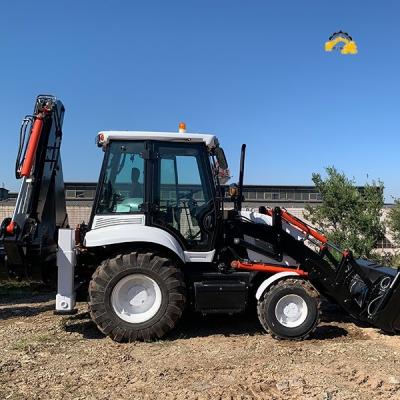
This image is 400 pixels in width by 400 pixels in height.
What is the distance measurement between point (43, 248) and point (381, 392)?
4.50m

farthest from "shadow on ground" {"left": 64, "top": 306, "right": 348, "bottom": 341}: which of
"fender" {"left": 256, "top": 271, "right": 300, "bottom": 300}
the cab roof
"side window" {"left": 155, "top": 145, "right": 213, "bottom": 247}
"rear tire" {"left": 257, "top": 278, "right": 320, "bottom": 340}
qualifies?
the cab roof

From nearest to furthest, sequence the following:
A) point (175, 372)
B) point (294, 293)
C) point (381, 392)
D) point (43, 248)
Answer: point (381, 392), point (175, 372), point (294, 293), point (43, 248)

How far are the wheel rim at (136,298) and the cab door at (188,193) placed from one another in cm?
68

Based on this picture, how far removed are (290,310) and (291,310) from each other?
0.5 inches

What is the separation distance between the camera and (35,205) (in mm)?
6984

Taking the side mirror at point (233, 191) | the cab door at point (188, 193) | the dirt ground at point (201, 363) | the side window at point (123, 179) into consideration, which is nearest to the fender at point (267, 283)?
the dirt ground at point (201, 363)

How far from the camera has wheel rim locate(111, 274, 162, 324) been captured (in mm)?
6324

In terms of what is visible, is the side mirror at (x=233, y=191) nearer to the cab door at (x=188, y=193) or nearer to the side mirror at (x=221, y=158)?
the cab door at (x=188, y=193)

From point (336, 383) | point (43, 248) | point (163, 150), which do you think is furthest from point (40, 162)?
point (336, 383)

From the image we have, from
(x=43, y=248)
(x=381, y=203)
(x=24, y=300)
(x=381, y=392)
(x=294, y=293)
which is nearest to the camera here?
(x=381, y=392)

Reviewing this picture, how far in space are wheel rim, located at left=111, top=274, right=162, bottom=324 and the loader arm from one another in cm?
121

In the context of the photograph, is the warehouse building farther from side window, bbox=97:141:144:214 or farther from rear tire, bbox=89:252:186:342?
rear tire, bbox=89:252:186:342

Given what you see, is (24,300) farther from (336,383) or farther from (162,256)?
(336,383)

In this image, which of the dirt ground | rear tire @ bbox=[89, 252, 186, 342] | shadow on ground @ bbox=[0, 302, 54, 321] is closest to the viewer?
the dirt ground
